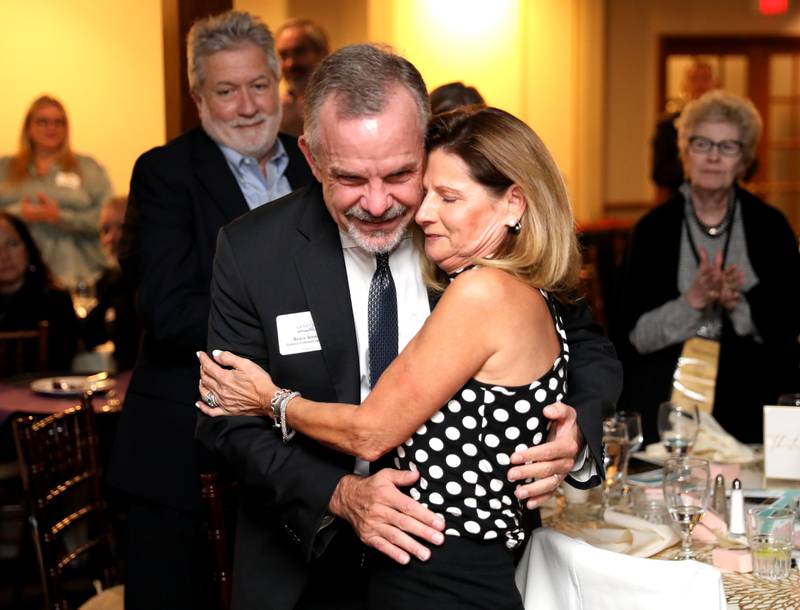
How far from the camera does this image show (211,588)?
3283 millimetres

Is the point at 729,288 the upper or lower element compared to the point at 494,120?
lower

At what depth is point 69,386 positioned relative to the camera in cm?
485

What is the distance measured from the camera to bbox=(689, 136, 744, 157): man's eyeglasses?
3.83m

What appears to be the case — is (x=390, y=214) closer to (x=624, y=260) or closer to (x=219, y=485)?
(x=219, y=485)

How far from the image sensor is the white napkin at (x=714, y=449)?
3100 mm

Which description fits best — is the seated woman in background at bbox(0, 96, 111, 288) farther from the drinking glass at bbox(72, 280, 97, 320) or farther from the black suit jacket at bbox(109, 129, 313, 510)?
the black suit jacket at bbox(109, 129, 313, 510)

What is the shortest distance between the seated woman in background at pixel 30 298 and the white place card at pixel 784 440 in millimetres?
3746

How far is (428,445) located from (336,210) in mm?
478

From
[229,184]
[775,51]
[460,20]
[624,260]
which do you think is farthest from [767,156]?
[229,184]

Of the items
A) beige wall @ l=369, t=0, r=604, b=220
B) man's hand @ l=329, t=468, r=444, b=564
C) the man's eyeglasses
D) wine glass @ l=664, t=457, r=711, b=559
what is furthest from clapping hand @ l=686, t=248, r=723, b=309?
beige wall @ l=369, t=0, r=604, b=220

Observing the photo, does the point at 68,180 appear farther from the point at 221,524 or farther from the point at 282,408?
the point at 282,408

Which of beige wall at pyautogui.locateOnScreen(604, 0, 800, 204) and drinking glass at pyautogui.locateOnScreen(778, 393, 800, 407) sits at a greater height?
beige wall at pyautogui.locateOnScreen(604, 0, 800, 204)

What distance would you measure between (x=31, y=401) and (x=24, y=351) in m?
0.76

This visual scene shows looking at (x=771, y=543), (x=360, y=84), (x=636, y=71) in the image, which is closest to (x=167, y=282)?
(x=360, y=84)
